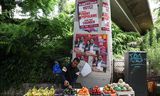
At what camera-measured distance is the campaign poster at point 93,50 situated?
14633 mm

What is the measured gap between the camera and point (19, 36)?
1571 centimetres

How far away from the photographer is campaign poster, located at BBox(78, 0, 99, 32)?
583 inches

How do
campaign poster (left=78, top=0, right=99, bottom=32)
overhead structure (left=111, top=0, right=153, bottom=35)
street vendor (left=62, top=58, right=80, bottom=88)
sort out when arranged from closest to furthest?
1. street vendor (left=62, top=58, right=80, bottom=88)
2. campaign poster (left=78, top=0, right=99, bottom=32)
3. overhead structure (left=111, top=0, right=153, bottom=35)

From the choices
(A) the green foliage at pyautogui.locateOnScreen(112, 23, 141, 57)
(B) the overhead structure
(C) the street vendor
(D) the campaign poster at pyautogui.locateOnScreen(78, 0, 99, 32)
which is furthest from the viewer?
(B) the overhead structure

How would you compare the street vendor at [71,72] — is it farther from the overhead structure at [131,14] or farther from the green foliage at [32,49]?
the overhead structure at [131,14]

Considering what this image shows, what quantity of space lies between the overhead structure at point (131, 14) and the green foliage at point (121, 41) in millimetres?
1434

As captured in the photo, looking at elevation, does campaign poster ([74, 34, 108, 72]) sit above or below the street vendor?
above

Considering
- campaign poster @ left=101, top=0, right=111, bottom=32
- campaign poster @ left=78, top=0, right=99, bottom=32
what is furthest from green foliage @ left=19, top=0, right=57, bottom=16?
campaign poster @ left=101, top=0, right=111, bottom=32

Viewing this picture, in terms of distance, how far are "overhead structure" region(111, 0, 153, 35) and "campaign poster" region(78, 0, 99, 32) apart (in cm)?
418

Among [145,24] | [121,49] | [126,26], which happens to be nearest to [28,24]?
[121,49]

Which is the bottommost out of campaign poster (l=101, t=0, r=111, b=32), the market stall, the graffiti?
the market stall

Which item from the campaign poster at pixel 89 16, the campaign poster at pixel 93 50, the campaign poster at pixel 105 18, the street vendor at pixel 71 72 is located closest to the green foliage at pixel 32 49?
the campaign poster at pixel 93 50

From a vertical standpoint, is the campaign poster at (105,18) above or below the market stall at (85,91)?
above

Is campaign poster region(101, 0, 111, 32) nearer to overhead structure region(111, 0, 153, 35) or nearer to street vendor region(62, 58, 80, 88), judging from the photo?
street vendor region(62, 58, 80, 88)
